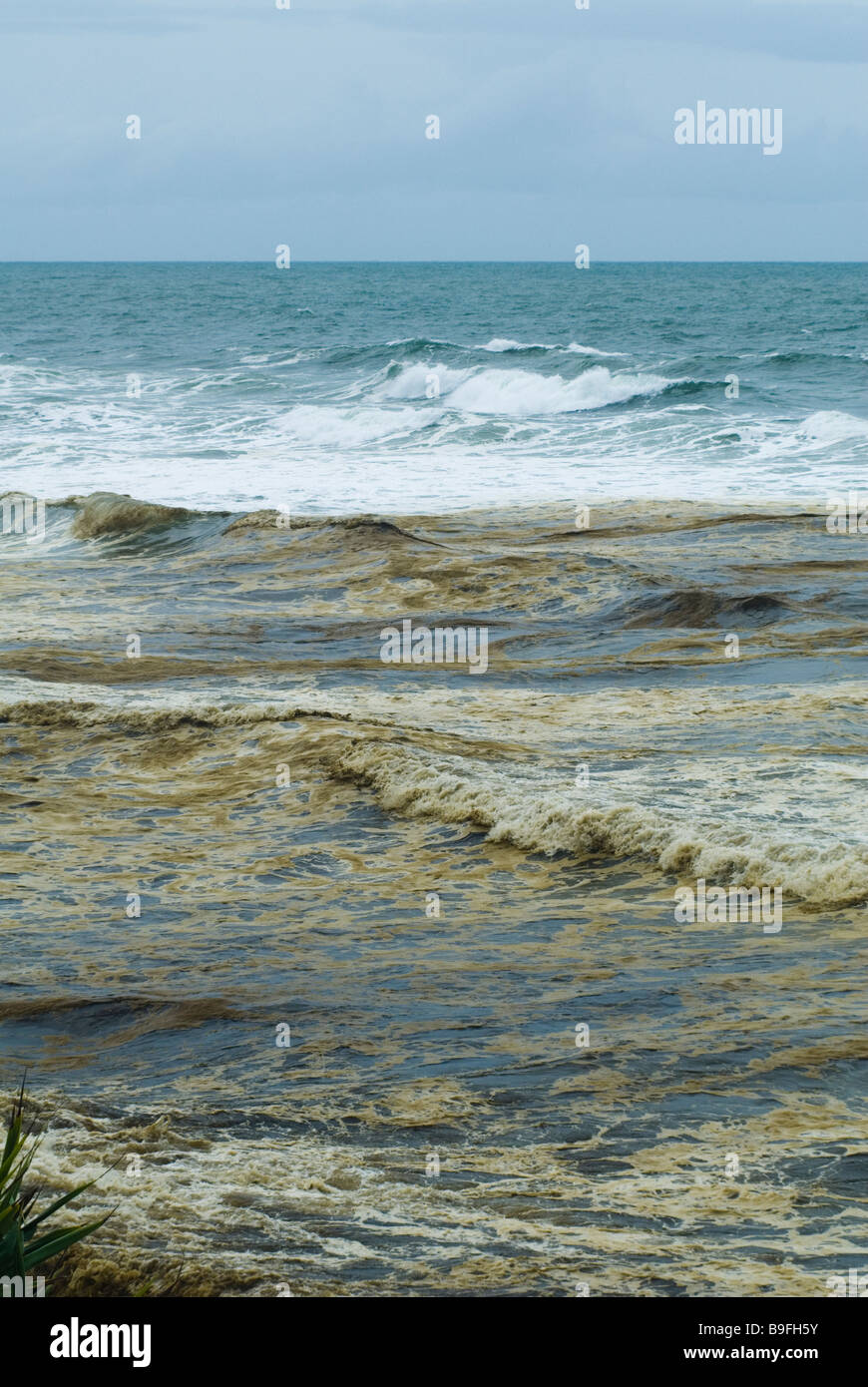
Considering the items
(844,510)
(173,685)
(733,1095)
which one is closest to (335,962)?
(733,1095)

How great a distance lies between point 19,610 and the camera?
13.2 m

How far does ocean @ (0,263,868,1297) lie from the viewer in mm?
3984

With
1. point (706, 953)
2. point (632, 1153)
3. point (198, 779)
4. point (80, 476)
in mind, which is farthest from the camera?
point (80, 476)

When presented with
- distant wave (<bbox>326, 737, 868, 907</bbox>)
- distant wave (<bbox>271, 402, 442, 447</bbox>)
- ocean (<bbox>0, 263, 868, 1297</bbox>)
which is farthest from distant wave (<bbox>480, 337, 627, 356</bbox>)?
distant wave (<bbox>326, 737, 868, 907</bbox>)

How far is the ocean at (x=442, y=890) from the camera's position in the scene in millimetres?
3984

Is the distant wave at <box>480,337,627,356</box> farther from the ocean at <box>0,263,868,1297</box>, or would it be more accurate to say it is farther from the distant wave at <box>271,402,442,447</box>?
the ocean at <box>0,263,868,1297</box>

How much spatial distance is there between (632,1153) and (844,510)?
14.9 meters

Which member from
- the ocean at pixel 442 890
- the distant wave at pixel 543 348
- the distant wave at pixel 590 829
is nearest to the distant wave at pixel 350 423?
the ocean at pixel 442 890

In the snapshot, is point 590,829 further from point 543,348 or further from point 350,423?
point 543,348

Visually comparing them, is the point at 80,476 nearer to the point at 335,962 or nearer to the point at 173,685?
the point at 173,685

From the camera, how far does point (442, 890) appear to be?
6684 mm

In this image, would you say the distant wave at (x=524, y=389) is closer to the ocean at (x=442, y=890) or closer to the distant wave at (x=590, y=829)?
the ocean at (x=442, y=890)
